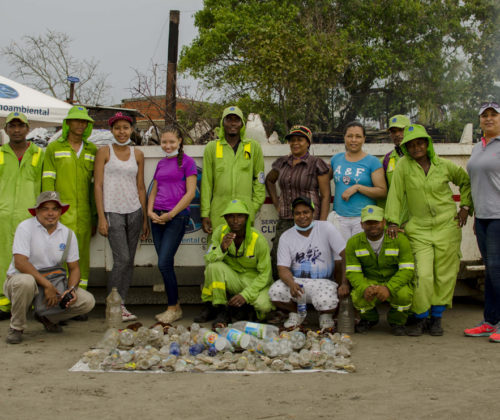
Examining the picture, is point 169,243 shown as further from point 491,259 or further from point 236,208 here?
point 491,259

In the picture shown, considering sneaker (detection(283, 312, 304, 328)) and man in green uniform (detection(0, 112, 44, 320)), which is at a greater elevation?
man in green uniform (detection(0, 112, 44, 320))

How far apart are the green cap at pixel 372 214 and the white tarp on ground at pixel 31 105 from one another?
6356 millimetres

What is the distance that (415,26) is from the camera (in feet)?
73.8

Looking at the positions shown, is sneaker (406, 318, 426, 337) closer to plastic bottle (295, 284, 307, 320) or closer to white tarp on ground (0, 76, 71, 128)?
plastic bottle (295, 284, 307, 320)

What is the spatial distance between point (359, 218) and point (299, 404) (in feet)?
9.09

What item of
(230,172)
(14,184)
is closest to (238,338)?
(230,172)

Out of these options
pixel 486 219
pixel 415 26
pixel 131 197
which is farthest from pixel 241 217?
pixel 415 26

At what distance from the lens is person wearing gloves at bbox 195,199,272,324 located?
5988 millimetres

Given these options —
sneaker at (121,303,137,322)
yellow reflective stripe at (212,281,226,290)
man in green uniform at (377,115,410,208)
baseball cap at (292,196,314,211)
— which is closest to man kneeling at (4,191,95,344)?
sneaker at (121,303,137,322)

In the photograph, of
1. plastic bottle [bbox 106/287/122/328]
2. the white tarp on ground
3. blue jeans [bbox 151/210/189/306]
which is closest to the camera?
plastic bottle [bbox 106/287/122/328]

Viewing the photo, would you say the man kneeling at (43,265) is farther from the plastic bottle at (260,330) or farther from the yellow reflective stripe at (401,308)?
the yellow reflective stripe at (401,308)

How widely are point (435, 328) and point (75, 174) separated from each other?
3.96m

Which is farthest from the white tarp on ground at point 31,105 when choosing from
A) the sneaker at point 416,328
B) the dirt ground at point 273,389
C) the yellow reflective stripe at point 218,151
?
the sneaker at point 416,328

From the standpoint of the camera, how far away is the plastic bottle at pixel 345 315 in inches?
232
